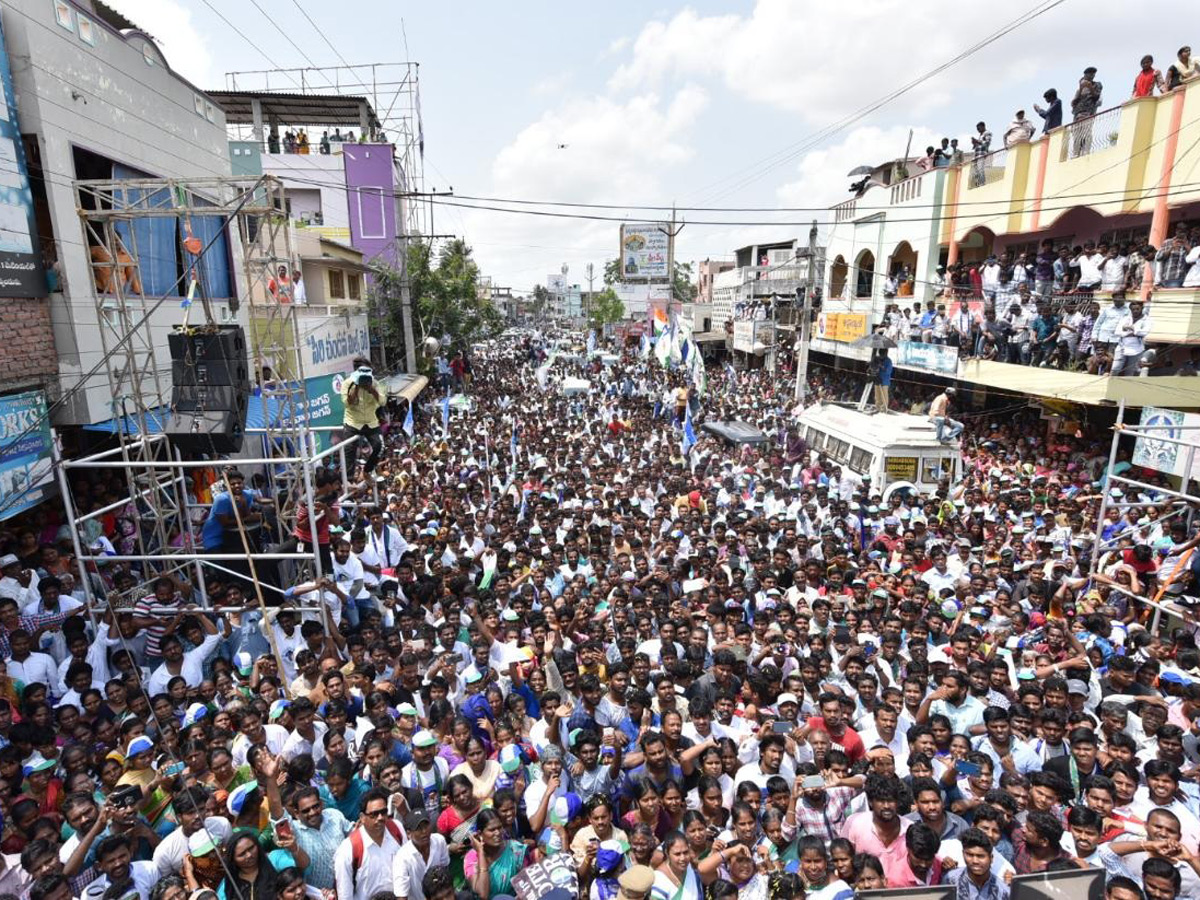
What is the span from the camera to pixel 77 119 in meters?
8.88

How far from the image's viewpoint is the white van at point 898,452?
38.1 feet

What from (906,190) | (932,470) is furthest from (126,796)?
(906,190)

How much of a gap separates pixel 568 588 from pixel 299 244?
14.4m

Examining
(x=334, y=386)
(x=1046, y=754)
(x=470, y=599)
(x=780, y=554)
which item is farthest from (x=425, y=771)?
(x=334, y=386)

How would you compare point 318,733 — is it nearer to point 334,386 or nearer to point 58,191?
point 58,191

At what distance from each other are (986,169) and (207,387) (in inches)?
743

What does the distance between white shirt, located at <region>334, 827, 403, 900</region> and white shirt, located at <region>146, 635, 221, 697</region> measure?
273cm

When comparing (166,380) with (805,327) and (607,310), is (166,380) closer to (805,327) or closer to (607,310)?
(805,327)

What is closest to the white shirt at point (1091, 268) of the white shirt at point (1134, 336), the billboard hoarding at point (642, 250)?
the white shirt at point (1134, 336)

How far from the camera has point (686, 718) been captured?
5020 millimetres

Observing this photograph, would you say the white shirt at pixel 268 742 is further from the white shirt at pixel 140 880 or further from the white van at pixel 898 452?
the white van at pixel 898 452

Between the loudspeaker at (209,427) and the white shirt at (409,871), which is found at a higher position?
the loudspeaker at (209,427)

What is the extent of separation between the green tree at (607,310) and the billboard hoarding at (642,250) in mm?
16661

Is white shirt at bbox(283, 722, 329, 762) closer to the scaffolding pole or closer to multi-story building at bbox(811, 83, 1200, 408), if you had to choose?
the scaffolding pole
